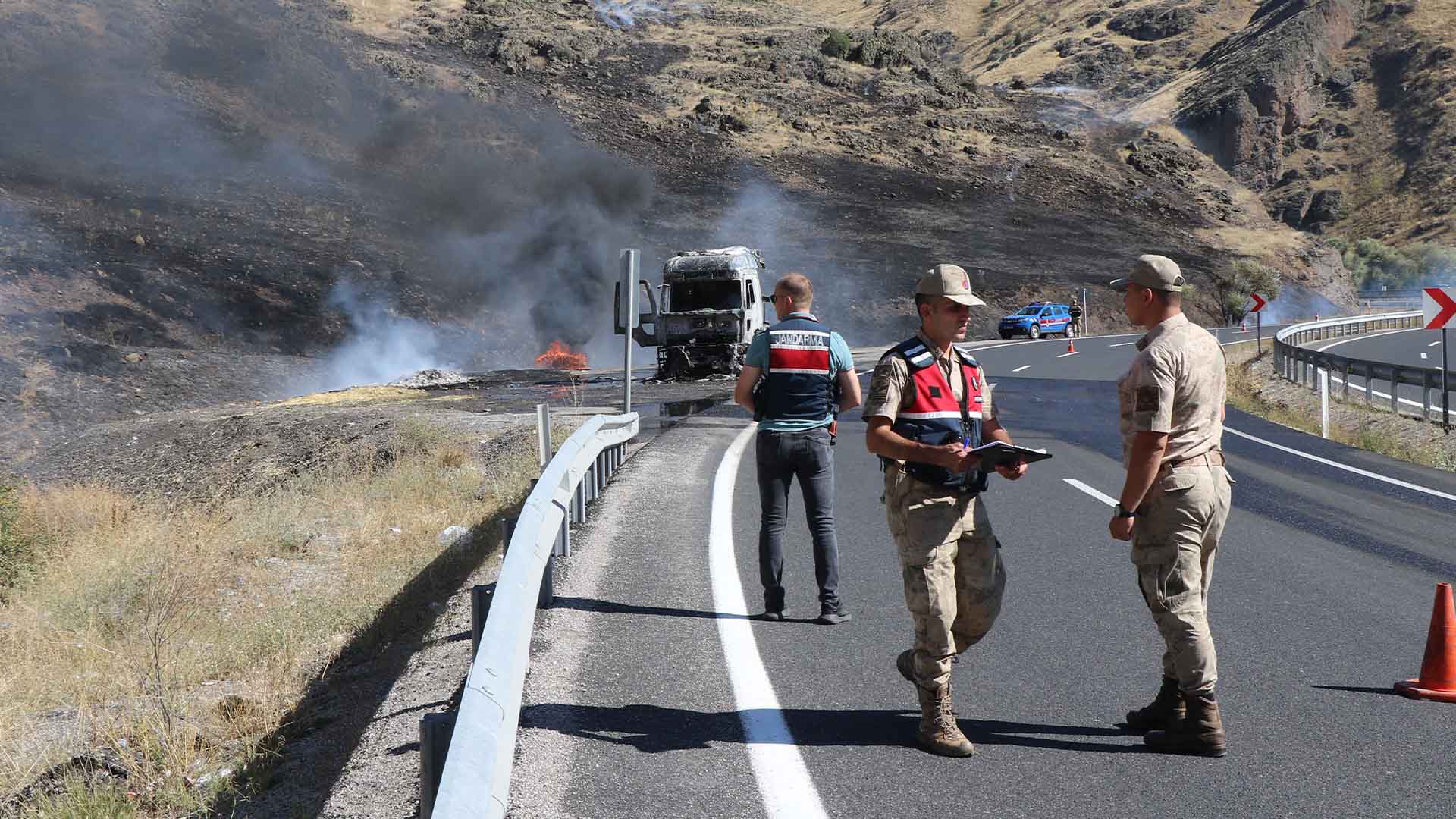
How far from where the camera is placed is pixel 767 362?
6707mm

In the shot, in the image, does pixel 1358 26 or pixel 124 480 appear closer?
pixel 124 480

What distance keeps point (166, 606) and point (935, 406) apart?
570 cm

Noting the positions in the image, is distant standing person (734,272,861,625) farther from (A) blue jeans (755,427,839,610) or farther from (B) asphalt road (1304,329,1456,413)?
(B) asphalt road (1304,329,1456,413)

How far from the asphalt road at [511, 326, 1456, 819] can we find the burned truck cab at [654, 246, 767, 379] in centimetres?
1784

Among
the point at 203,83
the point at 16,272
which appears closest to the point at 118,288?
the point at 16,272

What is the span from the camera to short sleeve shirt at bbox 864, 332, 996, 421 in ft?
15.7

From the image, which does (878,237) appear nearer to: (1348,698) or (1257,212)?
(1257,212)

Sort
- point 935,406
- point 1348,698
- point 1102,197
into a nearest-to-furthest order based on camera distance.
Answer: point 935,406 → point 1348,698 → point 1102,197

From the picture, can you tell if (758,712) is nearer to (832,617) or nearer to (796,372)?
(832,617)

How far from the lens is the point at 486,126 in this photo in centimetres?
7181

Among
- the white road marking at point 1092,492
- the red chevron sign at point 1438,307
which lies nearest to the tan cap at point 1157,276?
the white road marking at point 1092,492

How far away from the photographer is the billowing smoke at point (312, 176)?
44.2m

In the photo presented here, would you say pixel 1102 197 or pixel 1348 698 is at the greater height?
pixel 1102 197

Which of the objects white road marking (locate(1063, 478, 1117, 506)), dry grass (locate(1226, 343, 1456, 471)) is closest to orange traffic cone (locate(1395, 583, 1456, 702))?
white road marking (locate(1063, 478, 1117, 506))
